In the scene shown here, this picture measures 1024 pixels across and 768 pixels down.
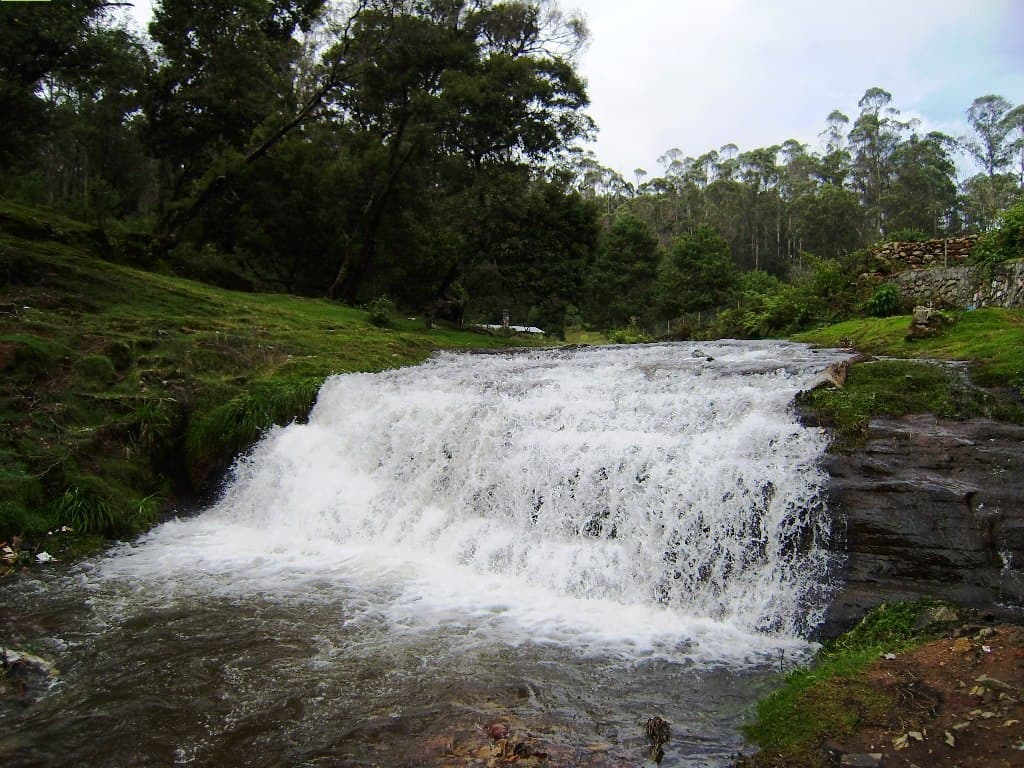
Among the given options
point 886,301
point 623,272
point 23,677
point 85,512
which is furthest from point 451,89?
point 623,272

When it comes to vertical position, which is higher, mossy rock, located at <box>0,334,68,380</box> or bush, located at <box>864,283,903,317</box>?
bush, located at <box>864,283,903,317</box>

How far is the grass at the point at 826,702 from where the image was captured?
3.94 m

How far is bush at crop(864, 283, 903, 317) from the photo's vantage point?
49.1ft

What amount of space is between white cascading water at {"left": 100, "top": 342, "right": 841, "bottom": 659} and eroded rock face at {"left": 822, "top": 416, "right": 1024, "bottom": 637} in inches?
10.6

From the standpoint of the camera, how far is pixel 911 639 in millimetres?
5051

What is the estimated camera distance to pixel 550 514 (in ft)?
26.1

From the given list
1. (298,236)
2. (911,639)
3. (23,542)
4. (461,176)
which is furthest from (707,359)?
(298,236)

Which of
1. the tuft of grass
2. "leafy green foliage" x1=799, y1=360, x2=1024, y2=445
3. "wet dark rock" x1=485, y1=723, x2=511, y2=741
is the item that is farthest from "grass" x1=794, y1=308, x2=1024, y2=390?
the tuft of grass

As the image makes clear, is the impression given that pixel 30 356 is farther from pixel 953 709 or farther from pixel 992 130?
pixel 992 130

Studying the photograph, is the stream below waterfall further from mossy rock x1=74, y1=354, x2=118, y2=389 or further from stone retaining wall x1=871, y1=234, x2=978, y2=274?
stone retaining wall x1=871, y1=234, x2=978, y2=274

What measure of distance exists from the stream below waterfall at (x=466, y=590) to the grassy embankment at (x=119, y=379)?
2.49ft

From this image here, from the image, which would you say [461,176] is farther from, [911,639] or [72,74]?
[911,639]

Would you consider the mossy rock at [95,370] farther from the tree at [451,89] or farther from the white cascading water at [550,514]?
the tree at [451,89]

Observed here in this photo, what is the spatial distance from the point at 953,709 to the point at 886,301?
13.0 metres
